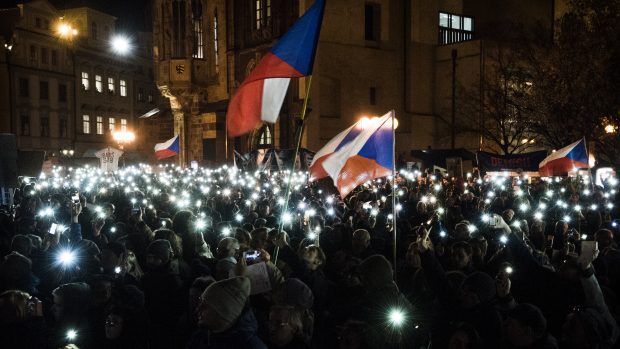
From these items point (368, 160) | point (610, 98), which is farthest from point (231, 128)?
point (610, 98)

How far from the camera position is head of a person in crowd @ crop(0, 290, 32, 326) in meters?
4.33

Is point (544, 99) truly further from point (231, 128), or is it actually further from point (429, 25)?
point (231, 128)

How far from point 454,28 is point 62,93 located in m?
35.9

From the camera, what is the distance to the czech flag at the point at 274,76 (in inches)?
290

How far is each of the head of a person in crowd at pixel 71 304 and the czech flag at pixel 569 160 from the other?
13.2 m

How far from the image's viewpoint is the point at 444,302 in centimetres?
555

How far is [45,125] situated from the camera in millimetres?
53125

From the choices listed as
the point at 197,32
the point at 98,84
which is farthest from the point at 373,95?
the point at 98,84

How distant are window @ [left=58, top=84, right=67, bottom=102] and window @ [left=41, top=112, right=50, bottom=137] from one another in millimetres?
2146

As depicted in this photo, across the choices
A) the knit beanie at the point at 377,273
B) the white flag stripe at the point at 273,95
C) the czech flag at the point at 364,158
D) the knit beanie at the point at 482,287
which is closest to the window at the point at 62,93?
the czech flag at the point at 364,158

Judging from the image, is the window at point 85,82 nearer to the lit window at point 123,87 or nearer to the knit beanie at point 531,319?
the lit window at point 123,87

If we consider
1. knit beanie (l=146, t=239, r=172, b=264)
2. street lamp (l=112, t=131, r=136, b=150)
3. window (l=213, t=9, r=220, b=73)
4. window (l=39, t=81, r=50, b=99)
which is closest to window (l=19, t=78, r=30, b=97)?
window (l=39, t=81, r=50, b=99)

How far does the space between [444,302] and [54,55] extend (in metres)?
54.4

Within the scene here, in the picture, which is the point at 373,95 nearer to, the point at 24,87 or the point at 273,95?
the point at 273,95
